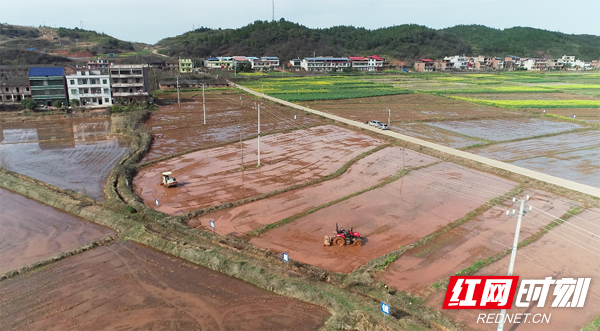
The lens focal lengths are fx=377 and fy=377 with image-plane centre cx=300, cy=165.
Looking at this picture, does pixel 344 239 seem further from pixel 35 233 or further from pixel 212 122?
pixel 212 122

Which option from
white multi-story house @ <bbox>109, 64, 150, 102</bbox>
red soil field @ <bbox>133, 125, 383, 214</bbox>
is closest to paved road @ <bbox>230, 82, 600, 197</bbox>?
red soil field @ <bbox>133, 125, 383, 214</bbox>

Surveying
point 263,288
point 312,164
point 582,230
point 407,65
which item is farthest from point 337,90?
point 407,65

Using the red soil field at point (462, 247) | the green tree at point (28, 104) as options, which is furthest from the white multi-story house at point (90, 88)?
the red soil field at point (462, 247)

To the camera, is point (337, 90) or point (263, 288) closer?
point (263, 288)

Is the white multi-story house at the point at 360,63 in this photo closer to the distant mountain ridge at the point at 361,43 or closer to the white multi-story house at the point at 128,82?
the distant mountain ridge at the point at 361,43

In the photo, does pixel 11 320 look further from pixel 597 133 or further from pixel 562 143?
pixel 597 133

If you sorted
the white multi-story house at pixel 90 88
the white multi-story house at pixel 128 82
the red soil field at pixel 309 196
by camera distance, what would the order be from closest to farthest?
1. the red soil field at pixel 309 196
2. the white multi-story house at pixel 90 88
3. the white multi-story house at pixel 128 82

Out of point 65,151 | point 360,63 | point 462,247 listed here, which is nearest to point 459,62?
point 360,63
